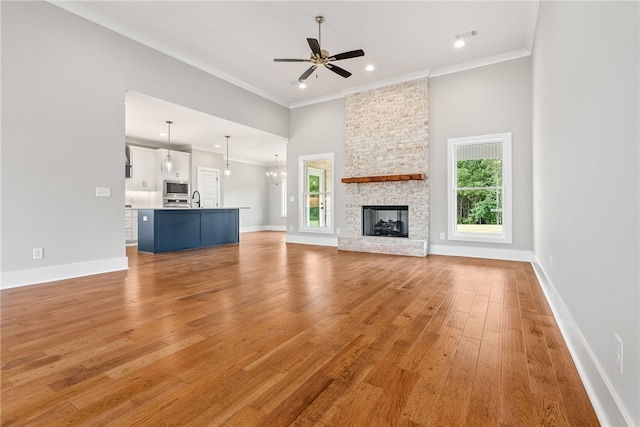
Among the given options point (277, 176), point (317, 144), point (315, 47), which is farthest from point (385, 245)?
point (277, 176)

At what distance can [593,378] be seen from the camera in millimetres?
1424

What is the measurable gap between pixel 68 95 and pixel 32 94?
37 cm

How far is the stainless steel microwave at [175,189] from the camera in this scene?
878cm

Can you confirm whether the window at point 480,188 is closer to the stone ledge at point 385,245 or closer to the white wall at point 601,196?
the stone ledge at point 385,245

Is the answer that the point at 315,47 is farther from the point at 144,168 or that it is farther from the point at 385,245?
the point at 144,168

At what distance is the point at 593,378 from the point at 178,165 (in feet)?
32.2

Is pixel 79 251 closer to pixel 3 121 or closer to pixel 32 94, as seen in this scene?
pixel 3 121

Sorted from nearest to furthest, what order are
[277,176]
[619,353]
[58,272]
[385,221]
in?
[619,353] → [58,272] → [385,221] → [277,176]

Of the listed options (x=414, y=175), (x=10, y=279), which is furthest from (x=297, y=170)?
(x=10, y=279)

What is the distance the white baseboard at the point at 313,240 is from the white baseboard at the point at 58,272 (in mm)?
4096

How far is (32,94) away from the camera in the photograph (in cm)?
363

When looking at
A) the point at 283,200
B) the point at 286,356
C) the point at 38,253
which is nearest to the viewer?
the point at 286,356

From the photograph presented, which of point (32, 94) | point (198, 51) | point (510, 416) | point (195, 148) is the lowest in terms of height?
point (510, 416)

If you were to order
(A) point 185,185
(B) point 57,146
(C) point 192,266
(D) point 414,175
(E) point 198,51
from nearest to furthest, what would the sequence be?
(B) point 57,146 → (C) point 192,266 → (E) point 198,51 → (D) point 414,175 → (A) point 185,185
